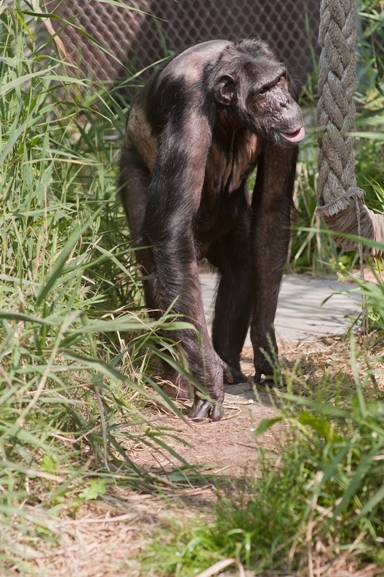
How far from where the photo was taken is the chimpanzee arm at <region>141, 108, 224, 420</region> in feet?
13.8

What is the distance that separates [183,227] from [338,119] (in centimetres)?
82

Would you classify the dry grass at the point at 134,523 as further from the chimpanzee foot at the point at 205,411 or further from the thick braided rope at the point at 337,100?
the thick braided rope at the point at 337,100

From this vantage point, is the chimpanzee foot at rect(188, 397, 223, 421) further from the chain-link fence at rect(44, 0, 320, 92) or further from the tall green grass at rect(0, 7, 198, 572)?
the chain-link fence at rect(44, 0, 320, 92)

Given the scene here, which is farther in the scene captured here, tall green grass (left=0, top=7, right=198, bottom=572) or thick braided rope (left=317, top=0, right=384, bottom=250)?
thick braided rope (left=317, top=0, right=384, bottom=250)

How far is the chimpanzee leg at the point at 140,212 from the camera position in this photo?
→ 4.57 meters

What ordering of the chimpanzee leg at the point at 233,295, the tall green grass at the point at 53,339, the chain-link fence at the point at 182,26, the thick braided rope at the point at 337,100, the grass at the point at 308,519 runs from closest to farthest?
the grass at the point at 308,519, the tall green grass at the point at 53,339, the thick braided rope at the point at 337,100, the chimpanzee leg at the point at 233,295, the chain-link fence at the point at 182,26

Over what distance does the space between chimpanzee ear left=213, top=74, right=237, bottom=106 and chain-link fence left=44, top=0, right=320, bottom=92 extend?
3545 mm

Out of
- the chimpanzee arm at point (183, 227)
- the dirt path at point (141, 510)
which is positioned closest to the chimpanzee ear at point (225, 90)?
the chimpanzee arm at point (183, 227)

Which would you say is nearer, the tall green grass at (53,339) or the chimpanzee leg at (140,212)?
the tall green grass at (53,339)

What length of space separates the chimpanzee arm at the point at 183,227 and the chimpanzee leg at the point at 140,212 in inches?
9.6

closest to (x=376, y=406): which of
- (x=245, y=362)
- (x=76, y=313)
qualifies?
(x=76, y=313)

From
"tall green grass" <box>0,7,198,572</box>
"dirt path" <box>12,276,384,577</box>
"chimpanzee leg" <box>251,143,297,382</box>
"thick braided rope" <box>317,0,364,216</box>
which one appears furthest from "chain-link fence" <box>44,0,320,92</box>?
"dirt path" <box>12,276,384,577</box>

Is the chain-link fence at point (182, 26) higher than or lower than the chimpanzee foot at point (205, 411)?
higher

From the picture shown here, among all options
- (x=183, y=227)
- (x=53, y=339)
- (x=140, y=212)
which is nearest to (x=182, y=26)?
(x=140, y=212)
